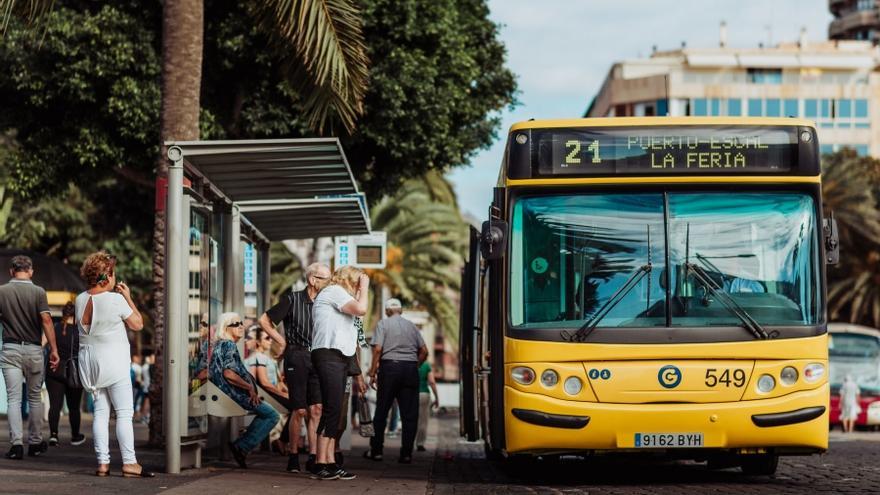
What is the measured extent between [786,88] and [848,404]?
66579 mm

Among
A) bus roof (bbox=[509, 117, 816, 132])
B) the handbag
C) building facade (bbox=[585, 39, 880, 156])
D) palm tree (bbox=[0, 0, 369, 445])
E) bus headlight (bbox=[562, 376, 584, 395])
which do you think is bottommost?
the handbag

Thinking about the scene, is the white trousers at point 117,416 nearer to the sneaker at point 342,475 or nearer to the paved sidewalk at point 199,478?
the paved sidewalk at point 199,478

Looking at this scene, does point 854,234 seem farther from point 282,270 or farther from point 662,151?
point 662,151

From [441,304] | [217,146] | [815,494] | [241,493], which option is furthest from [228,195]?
[441,304]

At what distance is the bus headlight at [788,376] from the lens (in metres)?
12.5

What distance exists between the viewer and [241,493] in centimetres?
1137

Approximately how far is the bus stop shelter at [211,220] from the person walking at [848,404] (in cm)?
2061

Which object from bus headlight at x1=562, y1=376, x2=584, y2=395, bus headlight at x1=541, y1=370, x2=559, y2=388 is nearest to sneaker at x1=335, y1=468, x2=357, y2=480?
bus headlight at x1=541, y1=370, x2=559, y2=388

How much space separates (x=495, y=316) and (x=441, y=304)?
106 ft

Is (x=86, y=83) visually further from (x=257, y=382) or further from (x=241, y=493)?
(x=241, y=493)

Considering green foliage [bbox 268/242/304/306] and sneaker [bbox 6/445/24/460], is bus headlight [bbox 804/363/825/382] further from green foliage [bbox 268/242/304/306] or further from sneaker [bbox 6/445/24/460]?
green foliage [bbox 268/242/304/306]

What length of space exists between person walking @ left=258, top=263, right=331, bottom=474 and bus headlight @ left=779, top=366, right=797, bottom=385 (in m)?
3.78

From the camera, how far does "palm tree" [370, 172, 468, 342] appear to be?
148 ft

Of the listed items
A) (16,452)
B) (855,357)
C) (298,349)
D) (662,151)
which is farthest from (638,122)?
(855,357)
